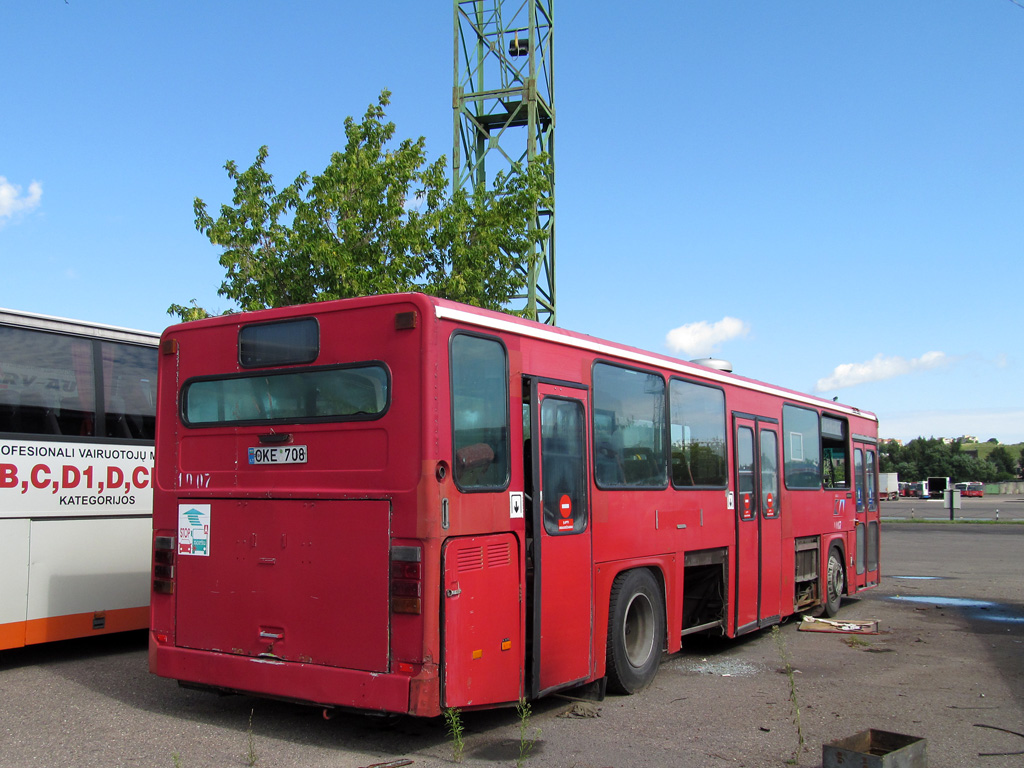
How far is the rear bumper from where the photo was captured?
18.9ft

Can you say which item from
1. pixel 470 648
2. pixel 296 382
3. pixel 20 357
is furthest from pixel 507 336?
pixel 20 357

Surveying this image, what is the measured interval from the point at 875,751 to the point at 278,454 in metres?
4.18

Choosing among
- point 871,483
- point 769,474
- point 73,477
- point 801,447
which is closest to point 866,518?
point 871,483

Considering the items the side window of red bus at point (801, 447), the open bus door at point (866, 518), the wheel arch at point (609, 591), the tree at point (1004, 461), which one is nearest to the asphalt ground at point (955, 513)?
the open bus door at point (866, 518)

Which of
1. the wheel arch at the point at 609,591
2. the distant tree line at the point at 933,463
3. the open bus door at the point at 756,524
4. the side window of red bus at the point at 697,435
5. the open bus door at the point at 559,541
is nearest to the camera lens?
the open bus door at the point at 559,541

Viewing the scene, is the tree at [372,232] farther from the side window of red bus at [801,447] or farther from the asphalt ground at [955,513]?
the asphalt ground at [955,513]

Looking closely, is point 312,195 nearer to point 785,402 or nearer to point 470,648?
point 785,402

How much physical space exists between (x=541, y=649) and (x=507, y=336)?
87.0 inches

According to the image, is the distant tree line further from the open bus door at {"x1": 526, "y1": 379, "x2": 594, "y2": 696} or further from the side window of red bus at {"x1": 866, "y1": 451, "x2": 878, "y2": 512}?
the open bus door at {"x1": 526, "y1": 379, "x2": 594, "y2": 696}

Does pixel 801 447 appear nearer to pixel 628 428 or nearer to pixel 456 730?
pixel 628 428

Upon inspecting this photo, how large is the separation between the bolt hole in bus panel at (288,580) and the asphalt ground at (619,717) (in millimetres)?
646

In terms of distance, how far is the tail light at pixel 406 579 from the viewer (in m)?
5.78

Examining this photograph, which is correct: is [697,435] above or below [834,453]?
above

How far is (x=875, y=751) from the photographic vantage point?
5.29m
